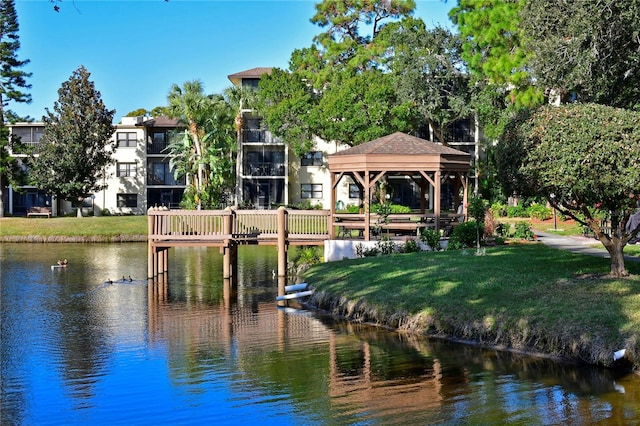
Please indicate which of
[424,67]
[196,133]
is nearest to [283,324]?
[424,67]

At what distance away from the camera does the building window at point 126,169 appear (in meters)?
68.9

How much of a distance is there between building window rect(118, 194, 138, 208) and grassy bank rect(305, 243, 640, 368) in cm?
4711

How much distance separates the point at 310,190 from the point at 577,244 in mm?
38320

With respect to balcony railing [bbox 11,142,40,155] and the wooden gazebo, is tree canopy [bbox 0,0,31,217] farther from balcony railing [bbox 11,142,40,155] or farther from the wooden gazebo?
the wooden gazebo

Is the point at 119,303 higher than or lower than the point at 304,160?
lower

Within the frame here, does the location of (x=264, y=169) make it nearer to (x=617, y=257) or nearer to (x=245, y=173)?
(x=245, y=173)

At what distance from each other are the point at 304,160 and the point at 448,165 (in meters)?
37.4

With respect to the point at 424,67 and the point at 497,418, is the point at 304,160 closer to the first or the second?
the point at 424,67

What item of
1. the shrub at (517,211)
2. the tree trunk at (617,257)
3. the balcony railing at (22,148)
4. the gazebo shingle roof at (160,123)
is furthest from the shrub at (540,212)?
the balcony railing at (22,148)

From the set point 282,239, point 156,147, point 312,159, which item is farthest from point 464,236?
point 156,147

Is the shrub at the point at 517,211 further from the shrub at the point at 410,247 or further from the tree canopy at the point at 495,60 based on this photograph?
the shrub at the point at 410,247

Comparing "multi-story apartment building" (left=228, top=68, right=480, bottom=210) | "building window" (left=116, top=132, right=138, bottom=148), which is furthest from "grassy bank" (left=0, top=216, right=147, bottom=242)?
"building window" (left=116, top=132, right=138, bottom=148)

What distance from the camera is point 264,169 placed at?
6562 centimetres

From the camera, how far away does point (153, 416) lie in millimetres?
11977
